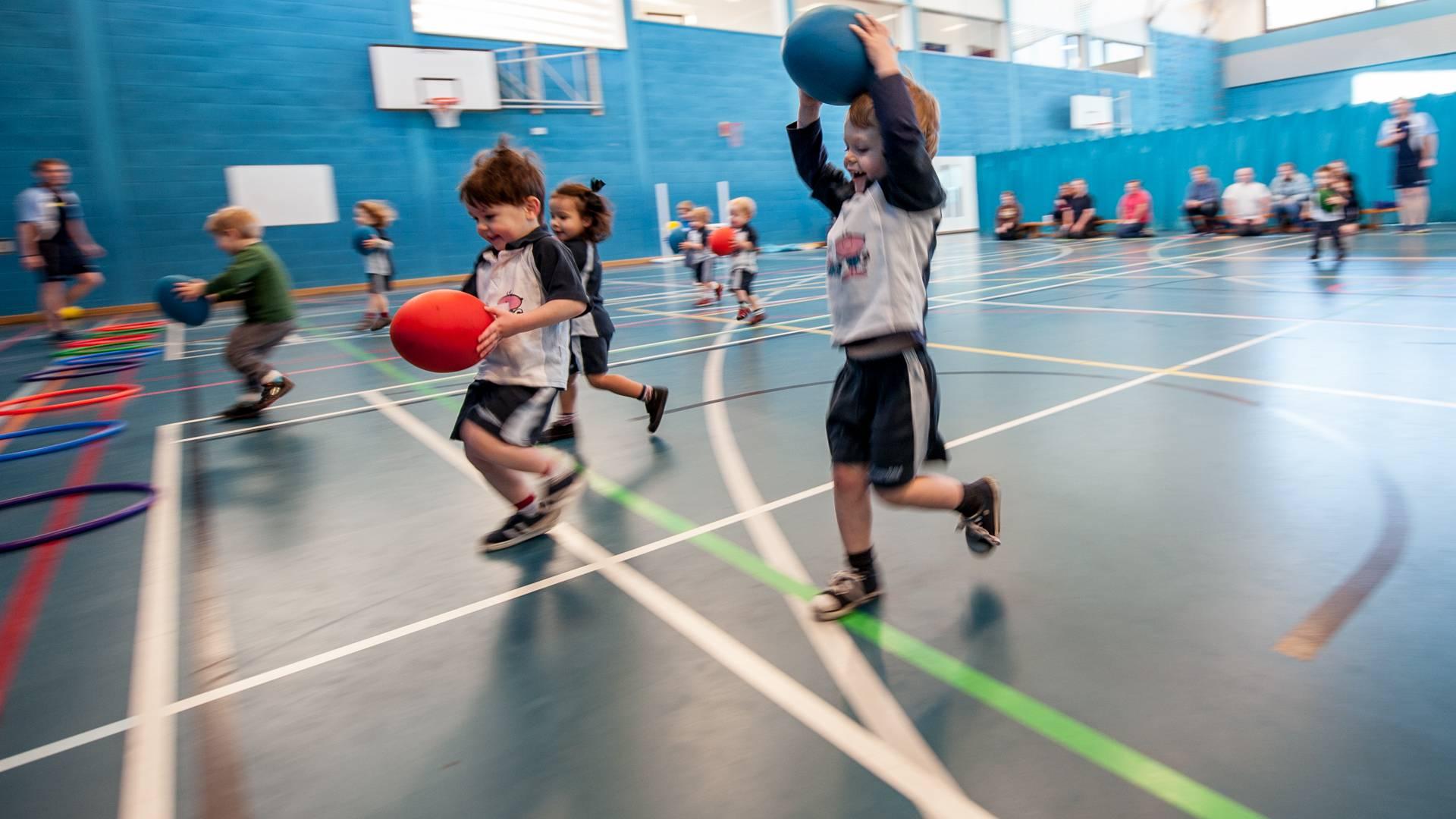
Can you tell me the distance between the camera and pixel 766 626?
2506mm

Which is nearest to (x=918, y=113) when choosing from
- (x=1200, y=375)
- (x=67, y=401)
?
(x=1200, y=375)

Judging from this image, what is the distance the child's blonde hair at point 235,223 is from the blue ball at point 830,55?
15.5 ft

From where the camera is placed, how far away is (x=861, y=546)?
8.60 ft

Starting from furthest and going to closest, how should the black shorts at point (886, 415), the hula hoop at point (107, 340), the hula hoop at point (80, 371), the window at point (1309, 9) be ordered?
the window at point (1309, 9)
the hula hoop at point (107, 340)
the hula hoop at point (80, 371)
the black shorts at point (886, 415)

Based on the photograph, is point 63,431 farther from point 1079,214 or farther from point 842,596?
point 1079,214

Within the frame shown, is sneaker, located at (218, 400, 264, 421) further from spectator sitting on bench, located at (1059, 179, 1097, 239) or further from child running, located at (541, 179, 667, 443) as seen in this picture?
spectator sitting on bench, located at (1059, 179, 1097, 239)

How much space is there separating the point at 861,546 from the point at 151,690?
2.03m

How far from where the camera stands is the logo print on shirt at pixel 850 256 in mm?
2428

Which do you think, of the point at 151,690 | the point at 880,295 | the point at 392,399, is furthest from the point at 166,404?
the point at 880,295

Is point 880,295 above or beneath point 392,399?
above

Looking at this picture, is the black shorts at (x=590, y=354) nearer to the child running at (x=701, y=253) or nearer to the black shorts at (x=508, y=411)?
→ the black shorts at (x=508, y=411)

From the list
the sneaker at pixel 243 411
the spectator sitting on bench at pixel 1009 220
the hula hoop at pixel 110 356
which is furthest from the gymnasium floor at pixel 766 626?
the spectator sitting on bench at pixel 1009 220

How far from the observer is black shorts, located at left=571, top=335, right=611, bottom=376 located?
4859mm

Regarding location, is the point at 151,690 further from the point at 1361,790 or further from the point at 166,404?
the point at 166,404
